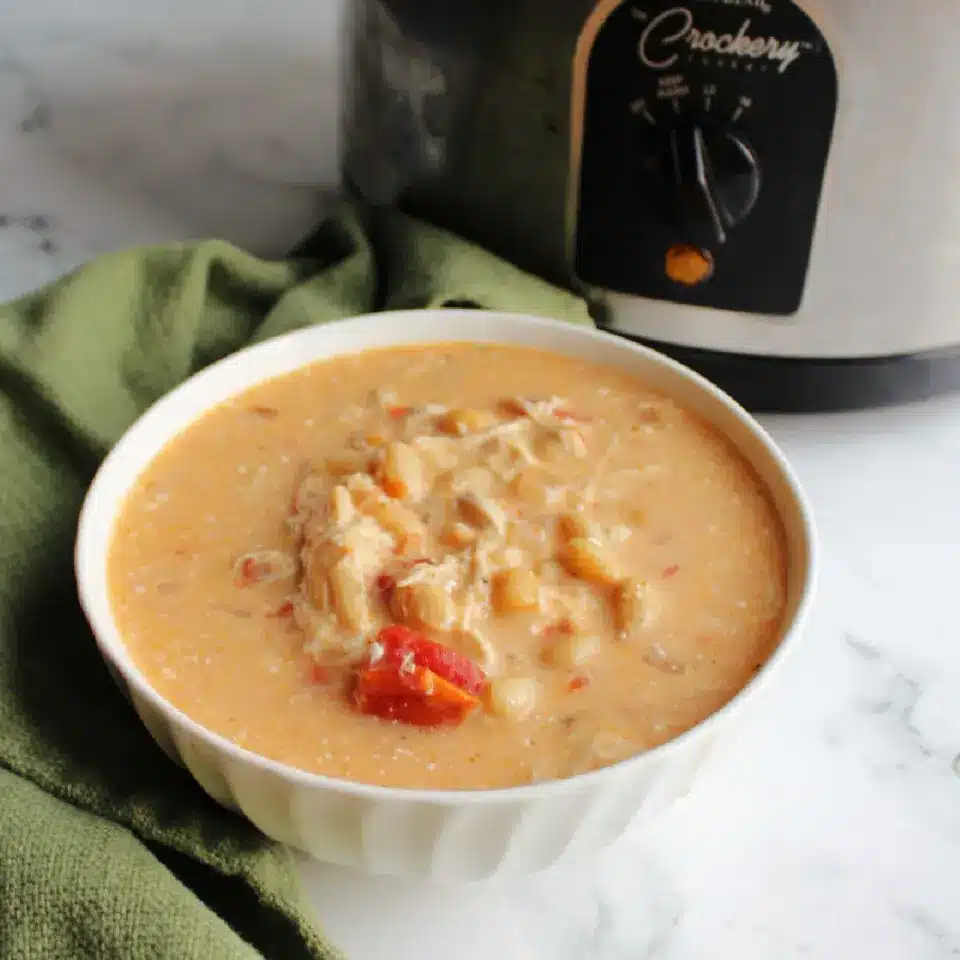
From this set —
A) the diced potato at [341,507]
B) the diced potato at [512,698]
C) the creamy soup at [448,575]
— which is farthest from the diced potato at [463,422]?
the diced potato at [512,698]

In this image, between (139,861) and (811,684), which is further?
(811,684)

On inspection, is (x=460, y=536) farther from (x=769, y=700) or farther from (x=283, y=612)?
(x=769, y=700)

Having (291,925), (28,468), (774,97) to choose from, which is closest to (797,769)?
(291,925)

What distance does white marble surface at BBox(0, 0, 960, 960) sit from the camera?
0.76 m

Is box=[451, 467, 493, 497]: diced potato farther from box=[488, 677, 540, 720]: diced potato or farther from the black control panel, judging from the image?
the black control panel

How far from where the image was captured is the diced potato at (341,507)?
2.60 ft

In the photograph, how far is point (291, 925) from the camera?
0.71m

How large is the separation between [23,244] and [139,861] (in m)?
0.70

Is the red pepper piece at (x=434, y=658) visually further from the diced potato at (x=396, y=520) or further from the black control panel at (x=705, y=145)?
→ the black control panel at (x=705, y=145)

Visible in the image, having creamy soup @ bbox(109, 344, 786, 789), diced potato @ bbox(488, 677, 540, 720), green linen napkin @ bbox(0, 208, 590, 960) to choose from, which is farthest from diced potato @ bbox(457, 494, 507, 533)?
green linen napkin @ bbox(0, 208, 590, 960)

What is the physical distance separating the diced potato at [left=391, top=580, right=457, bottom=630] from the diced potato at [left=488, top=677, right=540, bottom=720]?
44 mm

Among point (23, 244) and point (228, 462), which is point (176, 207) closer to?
point (23, 244)

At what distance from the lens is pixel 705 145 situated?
91 centimetres

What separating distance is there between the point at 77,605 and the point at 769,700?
17.3 inches
